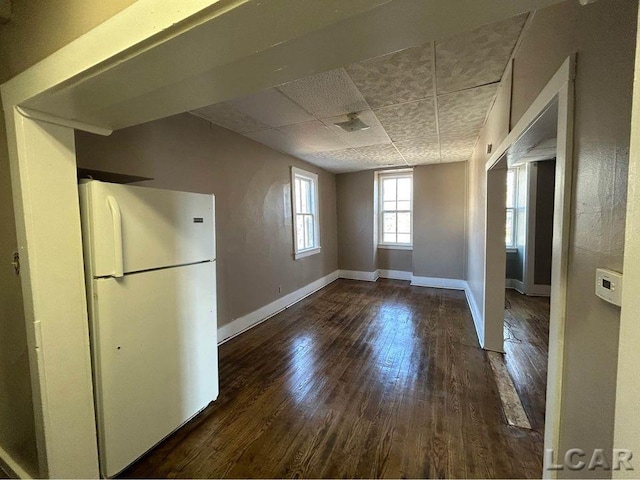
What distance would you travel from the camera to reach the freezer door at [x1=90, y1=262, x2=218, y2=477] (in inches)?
52.4

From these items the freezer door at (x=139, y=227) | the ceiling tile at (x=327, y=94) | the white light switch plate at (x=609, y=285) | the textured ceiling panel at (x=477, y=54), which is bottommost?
the white light switch plate at (x=609, y=285)

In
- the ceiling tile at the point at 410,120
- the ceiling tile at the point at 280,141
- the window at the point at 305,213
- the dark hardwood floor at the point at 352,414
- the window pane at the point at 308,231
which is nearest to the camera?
the dark hardwood floor at the point at 352,414

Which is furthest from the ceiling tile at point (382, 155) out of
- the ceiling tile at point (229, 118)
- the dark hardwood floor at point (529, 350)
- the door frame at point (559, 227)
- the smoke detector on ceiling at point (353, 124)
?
the dark hardwood floor at point (529, 350)

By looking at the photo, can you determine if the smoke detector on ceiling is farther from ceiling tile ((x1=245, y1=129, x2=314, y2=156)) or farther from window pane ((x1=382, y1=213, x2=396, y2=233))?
window pane ((x1=382, y1=213, x2=396, y2=233))

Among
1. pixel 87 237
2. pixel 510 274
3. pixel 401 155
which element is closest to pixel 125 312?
pixel 87 237

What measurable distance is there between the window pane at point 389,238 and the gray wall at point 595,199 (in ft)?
16.4

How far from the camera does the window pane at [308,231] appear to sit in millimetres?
4887

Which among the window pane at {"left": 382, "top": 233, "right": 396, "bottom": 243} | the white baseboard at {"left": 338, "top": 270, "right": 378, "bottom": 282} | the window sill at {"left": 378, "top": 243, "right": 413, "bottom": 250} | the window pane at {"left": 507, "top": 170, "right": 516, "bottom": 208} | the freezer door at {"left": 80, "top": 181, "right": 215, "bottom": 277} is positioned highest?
the window pane at {"left": 507, "top": 170, "right": 516, "bottom": 208}

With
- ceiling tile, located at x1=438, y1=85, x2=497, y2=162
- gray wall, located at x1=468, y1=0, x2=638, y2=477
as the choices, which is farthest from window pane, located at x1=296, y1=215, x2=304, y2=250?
gray wall, located at x1=468, y1=0, x2=638, y2=477

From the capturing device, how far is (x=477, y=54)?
1.70m

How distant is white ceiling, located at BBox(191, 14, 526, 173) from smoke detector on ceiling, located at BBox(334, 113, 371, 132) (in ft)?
0.19

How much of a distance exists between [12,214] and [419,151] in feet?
14.2

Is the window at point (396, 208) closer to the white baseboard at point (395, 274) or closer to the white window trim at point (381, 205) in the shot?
the white window trim at point (381, 205)

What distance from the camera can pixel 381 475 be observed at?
4.68 ft
